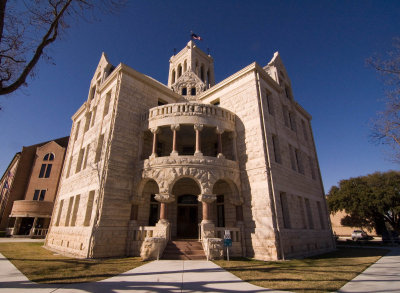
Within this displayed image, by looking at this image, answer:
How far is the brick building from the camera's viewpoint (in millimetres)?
32188

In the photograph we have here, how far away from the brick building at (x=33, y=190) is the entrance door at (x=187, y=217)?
80.3 feet

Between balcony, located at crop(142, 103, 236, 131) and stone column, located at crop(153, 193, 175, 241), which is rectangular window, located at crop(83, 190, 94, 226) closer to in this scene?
stone column, located at crop(153, 193, 175, 241)

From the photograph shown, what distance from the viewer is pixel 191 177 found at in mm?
14867

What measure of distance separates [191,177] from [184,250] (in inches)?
174

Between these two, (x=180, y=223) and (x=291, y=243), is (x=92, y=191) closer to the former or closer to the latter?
(x=180, y=223)

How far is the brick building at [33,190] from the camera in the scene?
32.2 meters

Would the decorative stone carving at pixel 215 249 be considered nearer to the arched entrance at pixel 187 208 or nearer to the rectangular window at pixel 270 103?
the arched entrance at pixel 187 208

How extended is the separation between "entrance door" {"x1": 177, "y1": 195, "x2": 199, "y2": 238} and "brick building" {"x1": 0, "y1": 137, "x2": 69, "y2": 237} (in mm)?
24462

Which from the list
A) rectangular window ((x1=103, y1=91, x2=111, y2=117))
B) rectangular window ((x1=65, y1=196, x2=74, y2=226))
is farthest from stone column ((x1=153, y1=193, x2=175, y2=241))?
rectangular window ((x1=65, y1=196, x2=74, y2=226))

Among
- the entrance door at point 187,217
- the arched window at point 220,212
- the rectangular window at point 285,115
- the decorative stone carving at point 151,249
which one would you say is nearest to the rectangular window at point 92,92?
the entrance door at point 187,217

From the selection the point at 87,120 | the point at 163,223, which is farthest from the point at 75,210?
the point at 87,120

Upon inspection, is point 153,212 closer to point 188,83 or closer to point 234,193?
point 234,193

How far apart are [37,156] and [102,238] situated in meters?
34.0

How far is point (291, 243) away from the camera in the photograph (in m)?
14.8
